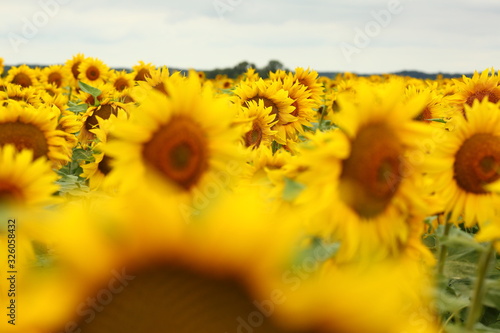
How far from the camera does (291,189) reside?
1767 millimetres

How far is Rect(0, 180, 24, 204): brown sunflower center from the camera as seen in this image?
2180mm

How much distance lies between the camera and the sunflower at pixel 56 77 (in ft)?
41.9

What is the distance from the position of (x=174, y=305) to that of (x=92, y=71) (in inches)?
485

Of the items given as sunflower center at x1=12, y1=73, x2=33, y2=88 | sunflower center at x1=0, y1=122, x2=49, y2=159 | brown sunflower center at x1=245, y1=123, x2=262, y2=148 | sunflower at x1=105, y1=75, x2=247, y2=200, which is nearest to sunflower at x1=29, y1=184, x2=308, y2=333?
sunflower at x1=105, y1=75, x2=247, y2=200

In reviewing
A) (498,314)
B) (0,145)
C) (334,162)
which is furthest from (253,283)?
(498,314)

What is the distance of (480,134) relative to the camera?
8.23ft

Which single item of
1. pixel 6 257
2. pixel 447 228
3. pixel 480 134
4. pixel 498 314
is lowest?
pixel 498 314

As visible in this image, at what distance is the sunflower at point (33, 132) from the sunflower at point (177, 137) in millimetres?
1852

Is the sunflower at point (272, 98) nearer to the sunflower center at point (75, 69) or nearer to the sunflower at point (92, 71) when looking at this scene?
the sunflower at point (92, 71)

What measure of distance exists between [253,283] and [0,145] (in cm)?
300

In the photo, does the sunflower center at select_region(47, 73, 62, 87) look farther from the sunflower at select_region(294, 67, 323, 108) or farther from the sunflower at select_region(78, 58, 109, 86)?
the sunflower at select_region(294, 67, 323, 108)

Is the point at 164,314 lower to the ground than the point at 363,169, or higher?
lower

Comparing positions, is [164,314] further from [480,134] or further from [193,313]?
[480,134]

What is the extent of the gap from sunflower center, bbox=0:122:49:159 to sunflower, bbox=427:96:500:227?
2.58 m
